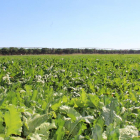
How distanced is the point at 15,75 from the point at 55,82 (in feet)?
5.21

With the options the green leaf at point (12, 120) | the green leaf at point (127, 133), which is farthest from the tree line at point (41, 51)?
the green leaf at point (127, 133)

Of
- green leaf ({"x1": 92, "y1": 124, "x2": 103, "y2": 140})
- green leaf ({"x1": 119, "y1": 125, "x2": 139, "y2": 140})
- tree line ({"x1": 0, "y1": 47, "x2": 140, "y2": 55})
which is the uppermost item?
tree line ({"x1": 0, "y1": 47, "x2": 140, "y2": 55})

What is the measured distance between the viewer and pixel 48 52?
79.6 m

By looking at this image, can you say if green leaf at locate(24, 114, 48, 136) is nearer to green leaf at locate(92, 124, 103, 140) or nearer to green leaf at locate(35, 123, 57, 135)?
green leaf at locate(35, 123, 57, 135)

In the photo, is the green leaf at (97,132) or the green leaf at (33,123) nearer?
the green leaf at (97,132)

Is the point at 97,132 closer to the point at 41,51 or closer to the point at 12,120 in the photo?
the point at 12,120

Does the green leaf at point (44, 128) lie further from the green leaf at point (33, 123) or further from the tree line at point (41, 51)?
the tree line at point (41, 51)

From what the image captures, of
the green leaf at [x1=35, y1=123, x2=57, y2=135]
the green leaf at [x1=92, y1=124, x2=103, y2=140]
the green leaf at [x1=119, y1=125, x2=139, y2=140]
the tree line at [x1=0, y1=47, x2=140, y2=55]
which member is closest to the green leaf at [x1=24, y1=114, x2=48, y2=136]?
the green leaf at [x1=35, y1=123, x2=57, y2=135]

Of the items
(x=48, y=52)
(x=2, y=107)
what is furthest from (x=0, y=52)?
(x=2, y=107)

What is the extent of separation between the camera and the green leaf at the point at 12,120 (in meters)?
0.97

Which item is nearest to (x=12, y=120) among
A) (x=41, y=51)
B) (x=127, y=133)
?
(x=127, y=133)

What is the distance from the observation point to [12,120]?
0.98m

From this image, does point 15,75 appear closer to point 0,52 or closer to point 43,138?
point 43,138

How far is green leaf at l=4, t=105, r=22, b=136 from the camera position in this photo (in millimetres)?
A: 971
